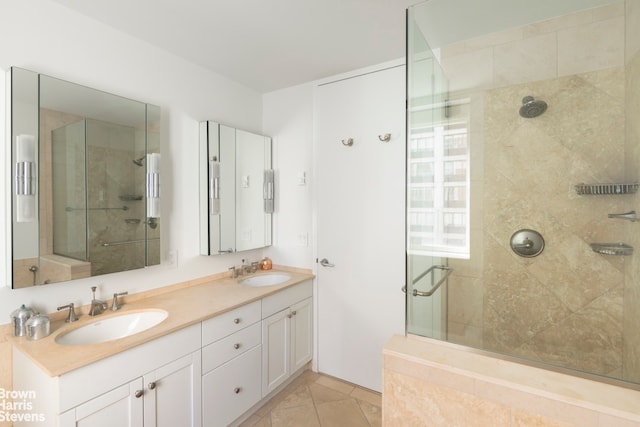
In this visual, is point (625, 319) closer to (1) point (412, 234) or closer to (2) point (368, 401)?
(1) point (412, 234)

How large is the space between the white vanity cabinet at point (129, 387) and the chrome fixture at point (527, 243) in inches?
77.0

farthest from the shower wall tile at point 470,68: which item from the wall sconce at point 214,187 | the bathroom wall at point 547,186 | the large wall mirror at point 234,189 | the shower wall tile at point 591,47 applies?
the wall sconce at point 214,187

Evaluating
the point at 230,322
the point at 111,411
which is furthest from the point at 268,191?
the point at 111,411

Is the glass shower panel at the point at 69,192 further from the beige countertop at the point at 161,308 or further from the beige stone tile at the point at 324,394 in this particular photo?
the beige stone tile at the point at 324,394

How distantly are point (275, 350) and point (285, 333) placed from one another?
5.8 inches

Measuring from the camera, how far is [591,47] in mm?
1553

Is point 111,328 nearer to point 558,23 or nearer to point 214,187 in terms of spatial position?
point 214,187

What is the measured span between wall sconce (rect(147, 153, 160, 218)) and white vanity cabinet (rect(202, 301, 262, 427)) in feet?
2.67

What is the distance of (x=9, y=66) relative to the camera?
1.41 m

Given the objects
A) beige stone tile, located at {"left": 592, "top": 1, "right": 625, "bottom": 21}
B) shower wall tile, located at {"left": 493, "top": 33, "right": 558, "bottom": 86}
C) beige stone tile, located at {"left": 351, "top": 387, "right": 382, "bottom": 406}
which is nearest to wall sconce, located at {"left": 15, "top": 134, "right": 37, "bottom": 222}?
beige stone tile, located at {"left": 351, "top": 387, "right": 382, "bottom": 406}

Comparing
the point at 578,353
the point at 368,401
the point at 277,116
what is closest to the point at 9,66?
the point at 277,116

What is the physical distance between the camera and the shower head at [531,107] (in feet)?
5.55

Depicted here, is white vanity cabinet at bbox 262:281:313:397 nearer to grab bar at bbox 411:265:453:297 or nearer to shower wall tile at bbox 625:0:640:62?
grab bar at bbox 411:265:453:297

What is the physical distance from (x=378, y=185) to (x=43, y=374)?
2139 mm
